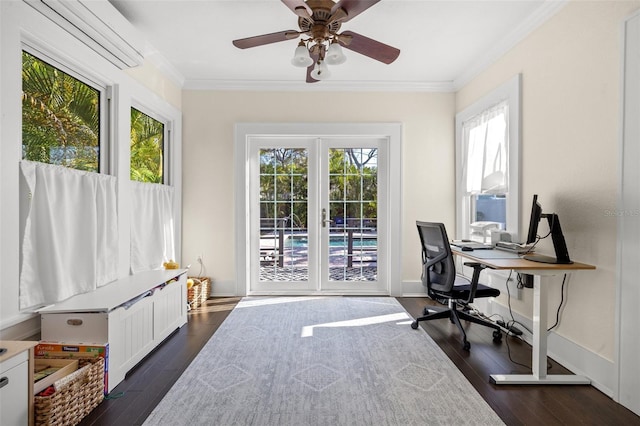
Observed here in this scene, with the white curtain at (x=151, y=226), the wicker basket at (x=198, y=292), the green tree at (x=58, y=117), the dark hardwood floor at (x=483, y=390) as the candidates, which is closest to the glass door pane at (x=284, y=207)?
the wicker basket at (x=198, y=292)

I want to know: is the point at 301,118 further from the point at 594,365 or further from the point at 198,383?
the point at 594,365

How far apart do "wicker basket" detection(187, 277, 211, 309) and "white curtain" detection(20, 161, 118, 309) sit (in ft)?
3.82

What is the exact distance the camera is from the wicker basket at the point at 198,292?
13.0 ft

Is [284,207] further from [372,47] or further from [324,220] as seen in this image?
[372,47]

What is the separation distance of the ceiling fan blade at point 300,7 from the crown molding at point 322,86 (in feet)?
7.51

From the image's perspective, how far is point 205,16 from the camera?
9.55ft

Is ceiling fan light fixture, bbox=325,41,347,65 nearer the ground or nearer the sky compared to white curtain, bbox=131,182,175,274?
nearer the sky

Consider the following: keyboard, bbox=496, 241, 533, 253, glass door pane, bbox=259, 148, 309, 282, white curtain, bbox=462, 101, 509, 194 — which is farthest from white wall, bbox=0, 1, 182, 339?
white curtain, bbox=462, 101, 509, 194

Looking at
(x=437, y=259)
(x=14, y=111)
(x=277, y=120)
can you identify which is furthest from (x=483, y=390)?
(x=277, y=120)

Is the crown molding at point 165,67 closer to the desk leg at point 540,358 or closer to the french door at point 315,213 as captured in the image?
the french door at point 315,213

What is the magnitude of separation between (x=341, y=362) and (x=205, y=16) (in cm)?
291

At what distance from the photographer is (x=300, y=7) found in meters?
2.03

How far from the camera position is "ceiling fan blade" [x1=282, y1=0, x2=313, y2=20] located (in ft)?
6.54

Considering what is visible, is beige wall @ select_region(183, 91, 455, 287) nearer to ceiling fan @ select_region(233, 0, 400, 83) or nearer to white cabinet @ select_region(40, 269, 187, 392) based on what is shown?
white cabinet @ select_region(40, 269, 187, 392)
